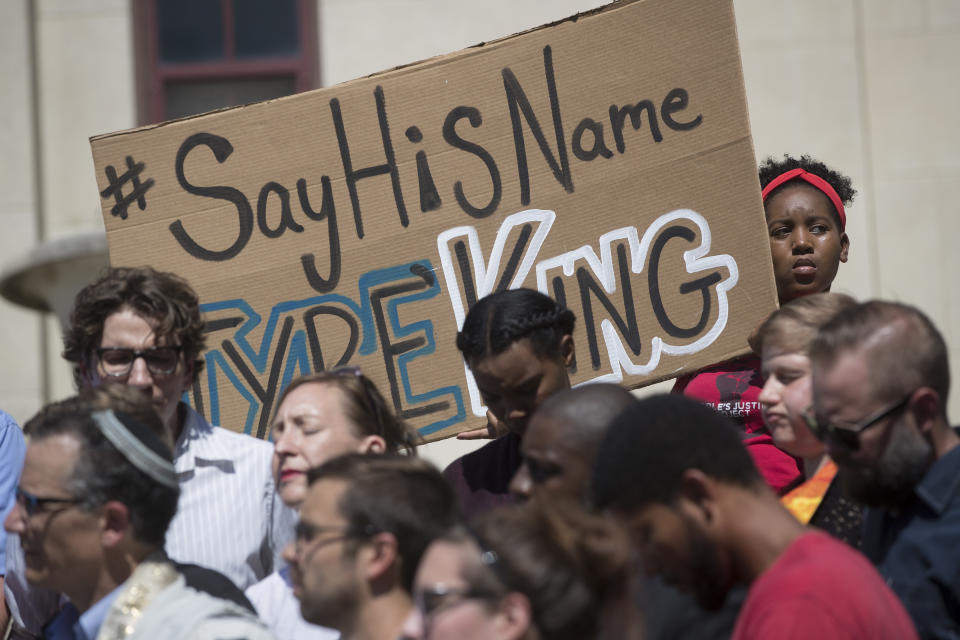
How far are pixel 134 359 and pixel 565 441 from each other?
1303mm

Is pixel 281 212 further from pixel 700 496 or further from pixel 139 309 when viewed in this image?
pixel 700 496

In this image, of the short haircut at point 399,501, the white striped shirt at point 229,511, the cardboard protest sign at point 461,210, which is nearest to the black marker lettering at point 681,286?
the cardboard protest sign at point 461,210

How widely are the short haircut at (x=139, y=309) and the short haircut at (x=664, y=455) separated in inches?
63.5

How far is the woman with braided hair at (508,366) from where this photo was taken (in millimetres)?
3061

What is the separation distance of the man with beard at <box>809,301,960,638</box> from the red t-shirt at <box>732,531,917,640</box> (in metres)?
0.38

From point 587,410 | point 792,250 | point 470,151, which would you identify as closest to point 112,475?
point 587,410

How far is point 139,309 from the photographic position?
10.9ft

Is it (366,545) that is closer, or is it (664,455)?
(664,455)

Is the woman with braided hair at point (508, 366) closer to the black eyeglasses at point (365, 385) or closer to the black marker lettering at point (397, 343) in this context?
the black eyeglasses at point (365, 385)

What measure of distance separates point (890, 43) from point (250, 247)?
494cm

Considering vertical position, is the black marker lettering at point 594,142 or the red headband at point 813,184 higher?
the black marker lettering at point 594,142

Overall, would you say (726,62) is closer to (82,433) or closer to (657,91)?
(657,91)

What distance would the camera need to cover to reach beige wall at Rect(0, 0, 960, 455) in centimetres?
736

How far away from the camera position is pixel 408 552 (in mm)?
2230
